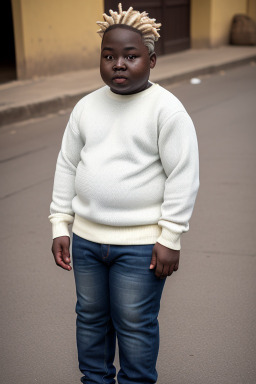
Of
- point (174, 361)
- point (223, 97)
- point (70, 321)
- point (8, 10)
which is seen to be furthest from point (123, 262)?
point (8, 10)

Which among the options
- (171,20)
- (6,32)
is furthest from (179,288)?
(6,32)

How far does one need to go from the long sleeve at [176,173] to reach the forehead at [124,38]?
0.25m

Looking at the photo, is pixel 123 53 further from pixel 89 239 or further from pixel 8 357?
pixel 8 357

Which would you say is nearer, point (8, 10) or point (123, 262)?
point (123, 262)

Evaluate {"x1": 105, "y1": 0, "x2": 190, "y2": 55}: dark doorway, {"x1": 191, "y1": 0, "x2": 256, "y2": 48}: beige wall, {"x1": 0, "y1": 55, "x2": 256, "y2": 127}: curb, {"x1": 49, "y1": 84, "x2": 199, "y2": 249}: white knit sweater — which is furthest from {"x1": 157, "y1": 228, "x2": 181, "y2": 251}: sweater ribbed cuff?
{"x1": 191, "y1": 0, "x2": 256, "y2": 48}: beige wall

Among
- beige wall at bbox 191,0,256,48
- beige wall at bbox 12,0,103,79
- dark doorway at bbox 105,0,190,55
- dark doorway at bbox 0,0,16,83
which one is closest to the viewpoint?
beige wall at bbox 12,0,103,79

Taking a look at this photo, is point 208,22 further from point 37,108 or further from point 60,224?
point 60,224

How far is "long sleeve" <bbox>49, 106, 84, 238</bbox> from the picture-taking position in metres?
2.30

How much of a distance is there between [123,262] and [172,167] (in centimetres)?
34

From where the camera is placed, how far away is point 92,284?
86.9 inches

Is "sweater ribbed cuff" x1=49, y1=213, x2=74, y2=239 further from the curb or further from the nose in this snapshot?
the curb

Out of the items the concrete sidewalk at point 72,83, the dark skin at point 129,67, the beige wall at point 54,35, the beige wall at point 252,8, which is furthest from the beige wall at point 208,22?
the dark skin at point 129,67

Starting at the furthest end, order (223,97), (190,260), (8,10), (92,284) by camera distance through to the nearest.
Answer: (8,10)
(223,97)
(190,260)
(92,284)

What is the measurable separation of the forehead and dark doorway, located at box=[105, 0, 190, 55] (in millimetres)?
12446
